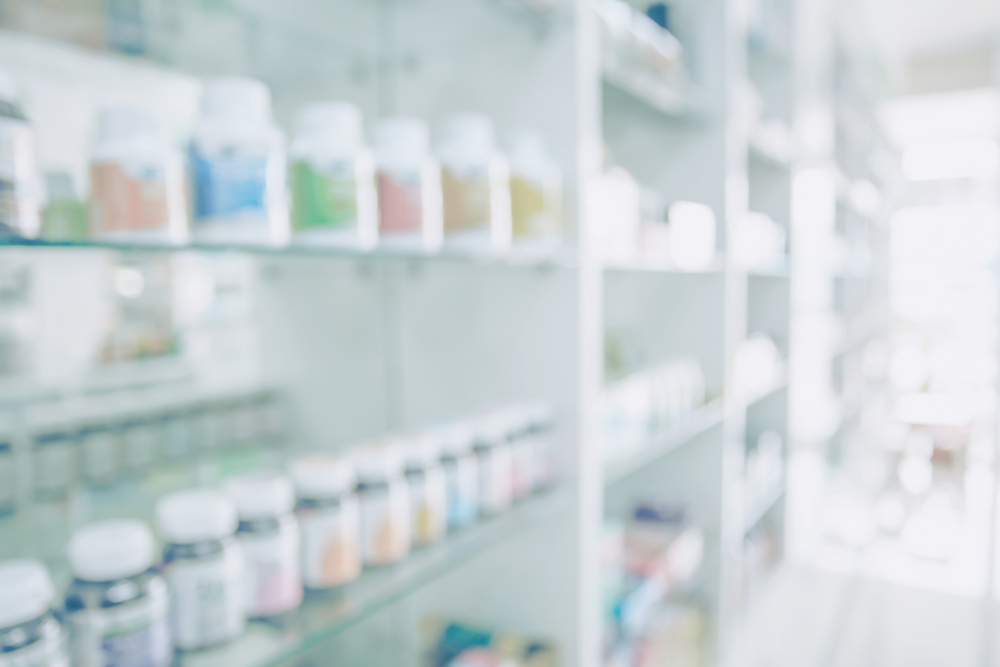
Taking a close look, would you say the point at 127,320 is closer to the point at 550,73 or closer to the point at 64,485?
the point at 64,485

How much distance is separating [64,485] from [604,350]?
4.48 ft

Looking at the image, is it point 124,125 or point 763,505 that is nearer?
point 124,125

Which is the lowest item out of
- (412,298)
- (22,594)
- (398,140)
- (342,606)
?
(342,606)

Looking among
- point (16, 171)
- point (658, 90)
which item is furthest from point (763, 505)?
point (16, 171)

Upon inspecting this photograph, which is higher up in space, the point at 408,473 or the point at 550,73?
the point at 550,73

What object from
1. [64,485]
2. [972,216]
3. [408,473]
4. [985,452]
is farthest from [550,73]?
[985,452]

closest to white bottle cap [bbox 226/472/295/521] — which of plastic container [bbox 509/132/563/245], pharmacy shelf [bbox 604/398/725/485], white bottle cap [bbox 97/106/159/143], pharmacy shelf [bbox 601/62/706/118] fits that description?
white bottle cap [bbox 97/106/159/143]

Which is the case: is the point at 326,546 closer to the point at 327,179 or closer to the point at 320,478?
the point at 320,478

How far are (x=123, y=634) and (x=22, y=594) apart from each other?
0.09 m

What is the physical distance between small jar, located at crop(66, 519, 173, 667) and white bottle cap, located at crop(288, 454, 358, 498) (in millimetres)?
204

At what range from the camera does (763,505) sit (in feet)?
8.25

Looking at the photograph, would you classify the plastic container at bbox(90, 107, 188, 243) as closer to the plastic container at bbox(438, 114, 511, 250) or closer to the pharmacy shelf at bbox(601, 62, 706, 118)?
the plastic container at bbox(438, 114, 511, 250)

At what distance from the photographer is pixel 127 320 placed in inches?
40.6

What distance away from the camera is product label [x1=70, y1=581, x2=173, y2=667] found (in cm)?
57
